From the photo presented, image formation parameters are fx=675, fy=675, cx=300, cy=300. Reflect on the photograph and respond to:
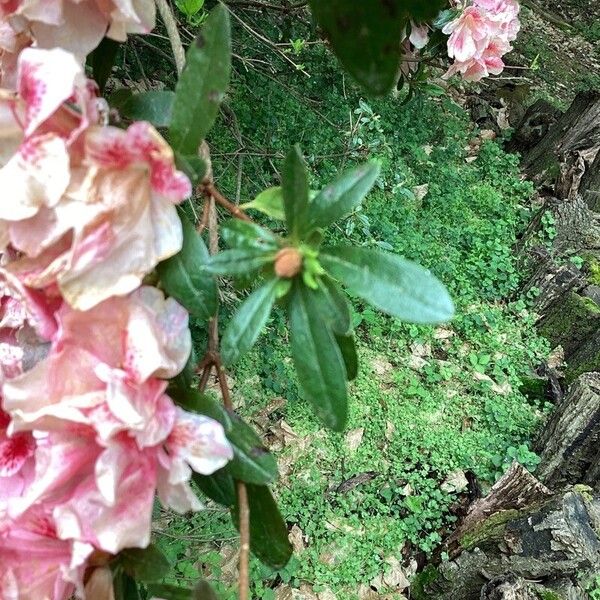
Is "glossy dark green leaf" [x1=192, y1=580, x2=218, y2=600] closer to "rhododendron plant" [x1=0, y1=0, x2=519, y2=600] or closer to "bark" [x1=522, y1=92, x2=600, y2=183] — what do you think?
"rhododendron plant" [x1=0, y1=0, x2=519, y2=600]

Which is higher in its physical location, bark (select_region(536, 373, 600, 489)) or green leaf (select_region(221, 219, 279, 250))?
green leaf (select_region(221, 219, 279, 250))

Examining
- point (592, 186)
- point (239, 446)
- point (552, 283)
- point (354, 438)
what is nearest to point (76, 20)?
point (239, 446)

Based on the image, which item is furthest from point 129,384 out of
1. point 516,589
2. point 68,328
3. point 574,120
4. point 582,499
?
point 574,120

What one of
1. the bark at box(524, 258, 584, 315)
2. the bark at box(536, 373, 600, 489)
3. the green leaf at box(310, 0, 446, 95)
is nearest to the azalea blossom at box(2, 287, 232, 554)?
the green leaf at box(310, 0, 446, 95)

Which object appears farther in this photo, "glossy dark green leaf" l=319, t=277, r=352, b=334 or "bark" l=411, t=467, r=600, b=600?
"bark" l=411, t=467, r=600, b=600

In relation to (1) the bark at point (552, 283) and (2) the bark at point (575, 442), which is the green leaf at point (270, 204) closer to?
(2) the bark at point (575, 442)
